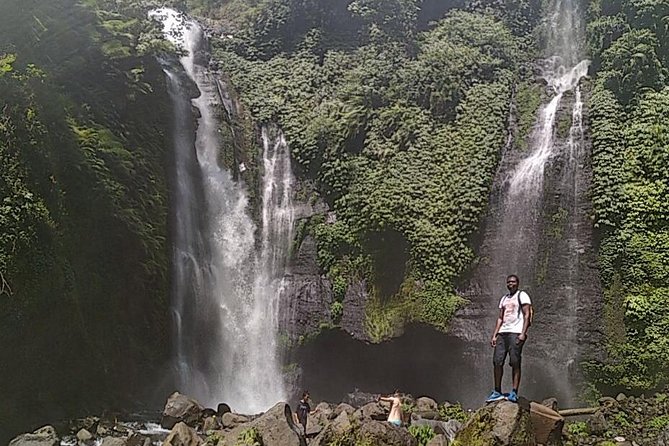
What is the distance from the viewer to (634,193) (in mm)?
16500

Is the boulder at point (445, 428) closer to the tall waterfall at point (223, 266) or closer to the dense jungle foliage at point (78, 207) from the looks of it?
the tall waterfall at point (223, 266)

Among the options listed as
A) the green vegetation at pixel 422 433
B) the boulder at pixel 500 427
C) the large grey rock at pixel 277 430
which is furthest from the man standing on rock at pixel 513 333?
the large grey rock at pixel 277 430

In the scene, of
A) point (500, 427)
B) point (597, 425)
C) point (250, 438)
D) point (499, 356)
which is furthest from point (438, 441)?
point (597, 425)

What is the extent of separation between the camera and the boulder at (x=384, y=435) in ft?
27.3

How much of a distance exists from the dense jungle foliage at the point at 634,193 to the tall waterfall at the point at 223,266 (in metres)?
9.08

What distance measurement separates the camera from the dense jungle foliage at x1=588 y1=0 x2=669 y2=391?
1523 centimetres

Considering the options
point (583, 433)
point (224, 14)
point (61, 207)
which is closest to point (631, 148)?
point (583, 433)

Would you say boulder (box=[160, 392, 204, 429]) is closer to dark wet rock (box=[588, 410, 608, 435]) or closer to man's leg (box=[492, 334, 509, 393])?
man's leg (box=[492, 334, 509, 393])

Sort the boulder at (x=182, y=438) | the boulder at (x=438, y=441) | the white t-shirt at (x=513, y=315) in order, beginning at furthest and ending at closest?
the boulder at (x=182, y=438) → the boulder at (x=438, y=441) → the white t-shirt at (x=513, y=315)

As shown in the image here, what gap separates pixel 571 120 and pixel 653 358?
291 inches

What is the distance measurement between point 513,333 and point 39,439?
8.09 metres

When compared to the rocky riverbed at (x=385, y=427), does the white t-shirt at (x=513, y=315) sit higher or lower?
higher

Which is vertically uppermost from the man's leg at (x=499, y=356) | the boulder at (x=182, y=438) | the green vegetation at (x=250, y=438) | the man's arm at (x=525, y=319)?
the man's arm at (x=525, y=319)

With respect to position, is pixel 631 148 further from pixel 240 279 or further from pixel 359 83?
pixel 240 279
